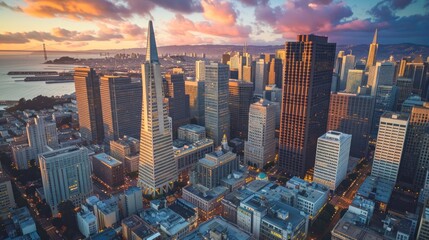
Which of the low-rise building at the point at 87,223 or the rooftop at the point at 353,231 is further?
the low-rise building at the point at 87,223

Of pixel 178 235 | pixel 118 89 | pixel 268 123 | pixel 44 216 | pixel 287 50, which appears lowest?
pixel 44 216

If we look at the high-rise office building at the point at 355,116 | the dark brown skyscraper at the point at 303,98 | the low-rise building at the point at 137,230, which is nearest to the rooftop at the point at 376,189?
the dark brown skyscraper at the point at 303,98

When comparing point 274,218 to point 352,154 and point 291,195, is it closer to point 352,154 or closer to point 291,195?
point 291,195

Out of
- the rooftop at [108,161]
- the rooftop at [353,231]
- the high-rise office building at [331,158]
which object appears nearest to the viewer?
the rooftop at [353,231]

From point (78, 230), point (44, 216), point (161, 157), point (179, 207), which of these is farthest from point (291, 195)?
point (44, 216)

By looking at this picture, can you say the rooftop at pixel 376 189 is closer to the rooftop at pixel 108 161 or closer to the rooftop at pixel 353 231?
the rooftop at pixel 353 231

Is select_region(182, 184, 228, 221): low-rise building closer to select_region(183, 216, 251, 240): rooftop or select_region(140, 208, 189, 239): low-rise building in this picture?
select_region(140, 208, 189, 239): low-rise building

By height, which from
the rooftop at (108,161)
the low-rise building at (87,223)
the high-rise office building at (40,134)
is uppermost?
the high-rise office building at (40,134)

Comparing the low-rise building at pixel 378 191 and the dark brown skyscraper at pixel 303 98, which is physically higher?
the dark brown skyscraper at pixel 303 98
